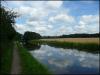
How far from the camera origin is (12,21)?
1805 inches

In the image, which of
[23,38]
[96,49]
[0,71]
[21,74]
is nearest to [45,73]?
[21,74]

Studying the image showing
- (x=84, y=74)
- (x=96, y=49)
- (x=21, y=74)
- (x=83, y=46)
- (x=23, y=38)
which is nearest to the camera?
(x=21, y=74)

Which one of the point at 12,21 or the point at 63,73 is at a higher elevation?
the point at 12,21

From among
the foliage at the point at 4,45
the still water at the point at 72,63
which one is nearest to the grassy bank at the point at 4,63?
the foliage at the point at 4,45

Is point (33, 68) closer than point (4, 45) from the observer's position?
Yes

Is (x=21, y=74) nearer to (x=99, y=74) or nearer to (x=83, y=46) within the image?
(x=99, y=74)

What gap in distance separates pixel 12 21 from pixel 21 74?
31009 mm

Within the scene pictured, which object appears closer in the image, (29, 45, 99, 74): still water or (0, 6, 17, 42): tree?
(29, 45, 99, 74): still water

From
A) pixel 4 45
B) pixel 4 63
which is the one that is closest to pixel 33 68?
pixel 4 63

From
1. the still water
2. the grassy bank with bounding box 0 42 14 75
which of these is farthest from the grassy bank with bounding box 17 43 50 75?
the grassy bank with bounding box 0 42 14 75

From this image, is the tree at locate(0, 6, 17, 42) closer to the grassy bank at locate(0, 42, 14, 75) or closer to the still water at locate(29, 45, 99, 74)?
the grassy bank at locate(0, 42, 14, 75)

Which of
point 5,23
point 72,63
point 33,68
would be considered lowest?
point 72,63

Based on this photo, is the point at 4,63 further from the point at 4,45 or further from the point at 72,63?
the point at 72,63

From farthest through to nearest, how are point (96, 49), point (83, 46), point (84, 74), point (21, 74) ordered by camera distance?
point (83, 46) < point (96, 49) < point (84, 74) < point (21, 74)
